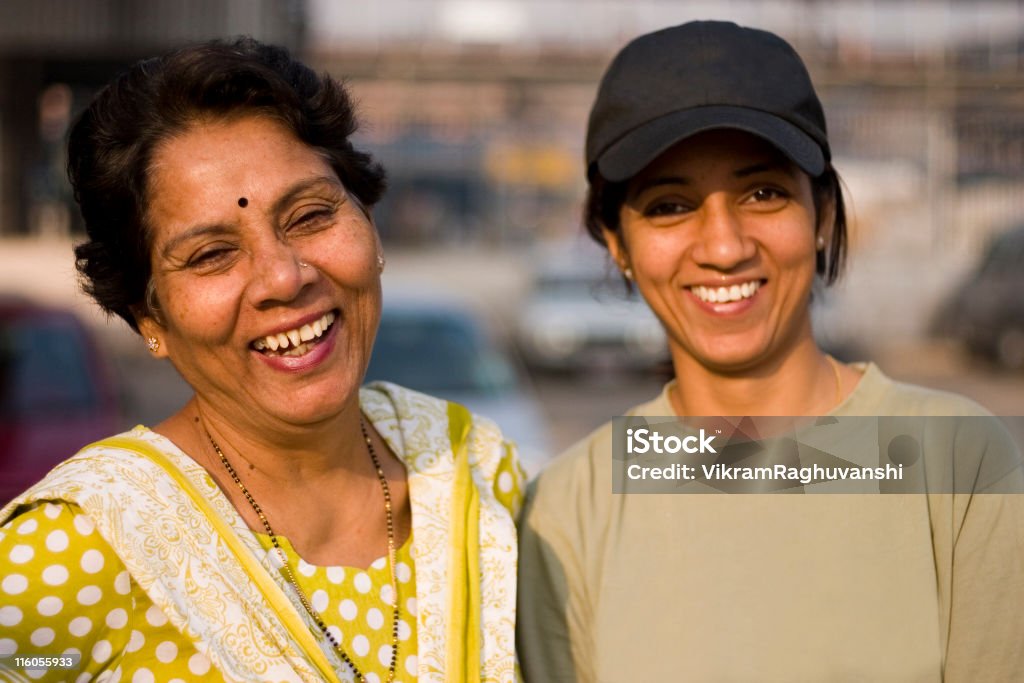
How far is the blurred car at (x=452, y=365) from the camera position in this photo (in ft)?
21.5

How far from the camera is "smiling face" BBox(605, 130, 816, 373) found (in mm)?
2408

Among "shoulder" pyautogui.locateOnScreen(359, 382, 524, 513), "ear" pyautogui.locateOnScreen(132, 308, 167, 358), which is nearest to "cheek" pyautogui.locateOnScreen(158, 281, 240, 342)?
"ear" pyautogui.locateOnScreen(132, 308, 167, 358)

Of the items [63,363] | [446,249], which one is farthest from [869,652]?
[446,249]

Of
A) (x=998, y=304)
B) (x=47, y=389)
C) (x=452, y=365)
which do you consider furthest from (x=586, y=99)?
(x=47, y=389)

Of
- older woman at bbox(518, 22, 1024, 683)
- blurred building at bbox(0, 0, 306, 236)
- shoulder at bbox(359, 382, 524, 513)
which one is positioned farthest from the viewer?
blurred building at bbox(0, 0, 306, 236)

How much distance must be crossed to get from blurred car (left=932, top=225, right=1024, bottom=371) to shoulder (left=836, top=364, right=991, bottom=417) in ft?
48.0

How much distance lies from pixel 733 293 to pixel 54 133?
1807cm

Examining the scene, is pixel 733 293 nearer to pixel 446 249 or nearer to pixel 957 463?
pixel 957 463

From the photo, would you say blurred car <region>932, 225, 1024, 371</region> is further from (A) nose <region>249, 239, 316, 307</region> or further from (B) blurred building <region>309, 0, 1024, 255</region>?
(A) nose <region>249, 239, 316, 307</region>

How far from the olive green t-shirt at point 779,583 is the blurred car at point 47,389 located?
359 centimetres

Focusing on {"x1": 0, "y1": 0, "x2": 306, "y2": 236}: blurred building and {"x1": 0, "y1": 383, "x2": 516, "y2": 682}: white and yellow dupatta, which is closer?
{"x1": 0, "y1": 383, "x2": 516, "y2": 682}: white and yellow dupatta

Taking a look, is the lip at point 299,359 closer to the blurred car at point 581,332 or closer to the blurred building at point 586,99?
the blurred car at point 581,332

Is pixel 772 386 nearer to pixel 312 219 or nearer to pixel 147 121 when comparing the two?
pixel 312 219

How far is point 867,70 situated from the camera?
19250 mm
